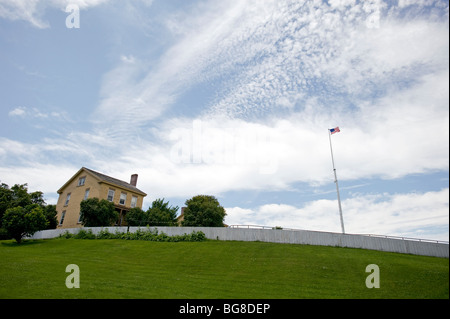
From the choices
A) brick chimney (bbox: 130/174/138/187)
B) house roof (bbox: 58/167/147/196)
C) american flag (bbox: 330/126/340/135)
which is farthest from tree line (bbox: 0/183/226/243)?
american flag (bbox: 330/126/340/135)

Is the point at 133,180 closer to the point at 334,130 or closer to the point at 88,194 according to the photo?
the point at 88,194

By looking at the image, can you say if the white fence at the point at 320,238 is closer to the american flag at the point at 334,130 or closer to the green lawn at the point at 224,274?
the green lawn at the point at 224,274

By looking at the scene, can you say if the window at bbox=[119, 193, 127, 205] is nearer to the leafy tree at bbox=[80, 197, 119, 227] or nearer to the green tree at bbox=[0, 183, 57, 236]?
the leafy tree at bbox=[80, 197, 119, 227]

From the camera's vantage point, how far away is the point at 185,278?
55.5 feet

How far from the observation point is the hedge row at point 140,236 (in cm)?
3381

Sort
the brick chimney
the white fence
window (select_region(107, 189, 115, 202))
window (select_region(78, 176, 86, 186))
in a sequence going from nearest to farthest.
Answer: the white fence → window (select_region(107, 189, 115, 202)) → window (select_region(78, 176, 86, 186)) → the brick chimney

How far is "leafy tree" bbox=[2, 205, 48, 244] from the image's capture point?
108 ft

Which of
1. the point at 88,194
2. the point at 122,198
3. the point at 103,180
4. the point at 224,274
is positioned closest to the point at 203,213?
the point at 122,198

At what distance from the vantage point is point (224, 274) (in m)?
18.2

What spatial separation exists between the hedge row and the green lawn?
18.7 feet

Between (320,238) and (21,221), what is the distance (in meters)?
36.7

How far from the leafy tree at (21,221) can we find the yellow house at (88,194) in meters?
11.9
